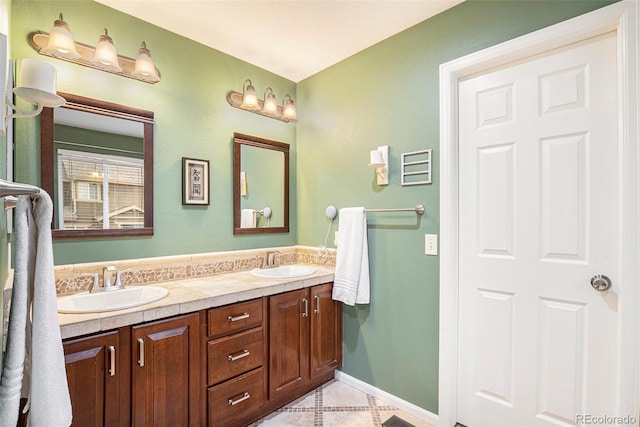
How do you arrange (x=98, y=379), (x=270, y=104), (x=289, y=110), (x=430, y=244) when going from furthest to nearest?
(x=289, y=110), (x=270, y=104), (x=430, y=244), (x=98, y=379)

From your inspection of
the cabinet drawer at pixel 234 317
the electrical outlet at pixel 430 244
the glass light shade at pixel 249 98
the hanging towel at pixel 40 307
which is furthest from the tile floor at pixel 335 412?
the glass light shade at pixel 249 98

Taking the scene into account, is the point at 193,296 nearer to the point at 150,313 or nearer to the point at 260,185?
the point at 150,313

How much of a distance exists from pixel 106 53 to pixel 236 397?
79.2 inches

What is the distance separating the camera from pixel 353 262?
2164 mm

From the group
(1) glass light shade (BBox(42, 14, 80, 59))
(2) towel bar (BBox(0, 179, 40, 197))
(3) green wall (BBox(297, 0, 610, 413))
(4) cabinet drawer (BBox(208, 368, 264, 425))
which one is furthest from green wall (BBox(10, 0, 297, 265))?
(2) towel bar (BBox(0, 179, 40, 197))

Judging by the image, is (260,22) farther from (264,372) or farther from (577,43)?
(264,372)

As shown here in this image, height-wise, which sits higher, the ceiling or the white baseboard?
the ceiling

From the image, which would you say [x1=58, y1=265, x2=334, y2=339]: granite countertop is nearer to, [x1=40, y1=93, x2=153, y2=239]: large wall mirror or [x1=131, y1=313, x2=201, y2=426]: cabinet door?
[x1=131, y1=313, x2=201, y2=426]: cabinet door

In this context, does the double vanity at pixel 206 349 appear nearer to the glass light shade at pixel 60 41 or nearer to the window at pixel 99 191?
the window at pixel 99 191

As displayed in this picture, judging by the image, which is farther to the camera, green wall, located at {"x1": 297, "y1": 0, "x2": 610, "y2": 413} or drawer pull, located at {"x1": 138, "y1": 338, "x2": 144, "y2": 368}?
green wall, located at {"x1": 297, "y1": 0, "x2": 610, "y2": 413}

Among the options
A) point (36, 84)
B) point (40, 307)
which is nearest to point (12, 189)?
point (40, 307)

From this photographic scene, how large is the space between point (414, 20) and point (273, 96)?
113 cm

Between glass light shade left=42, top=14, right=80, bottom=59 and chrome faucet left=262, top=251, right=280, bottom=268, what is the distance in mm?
1684

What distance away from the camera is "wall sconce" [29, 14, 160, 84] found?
154 centimetres
